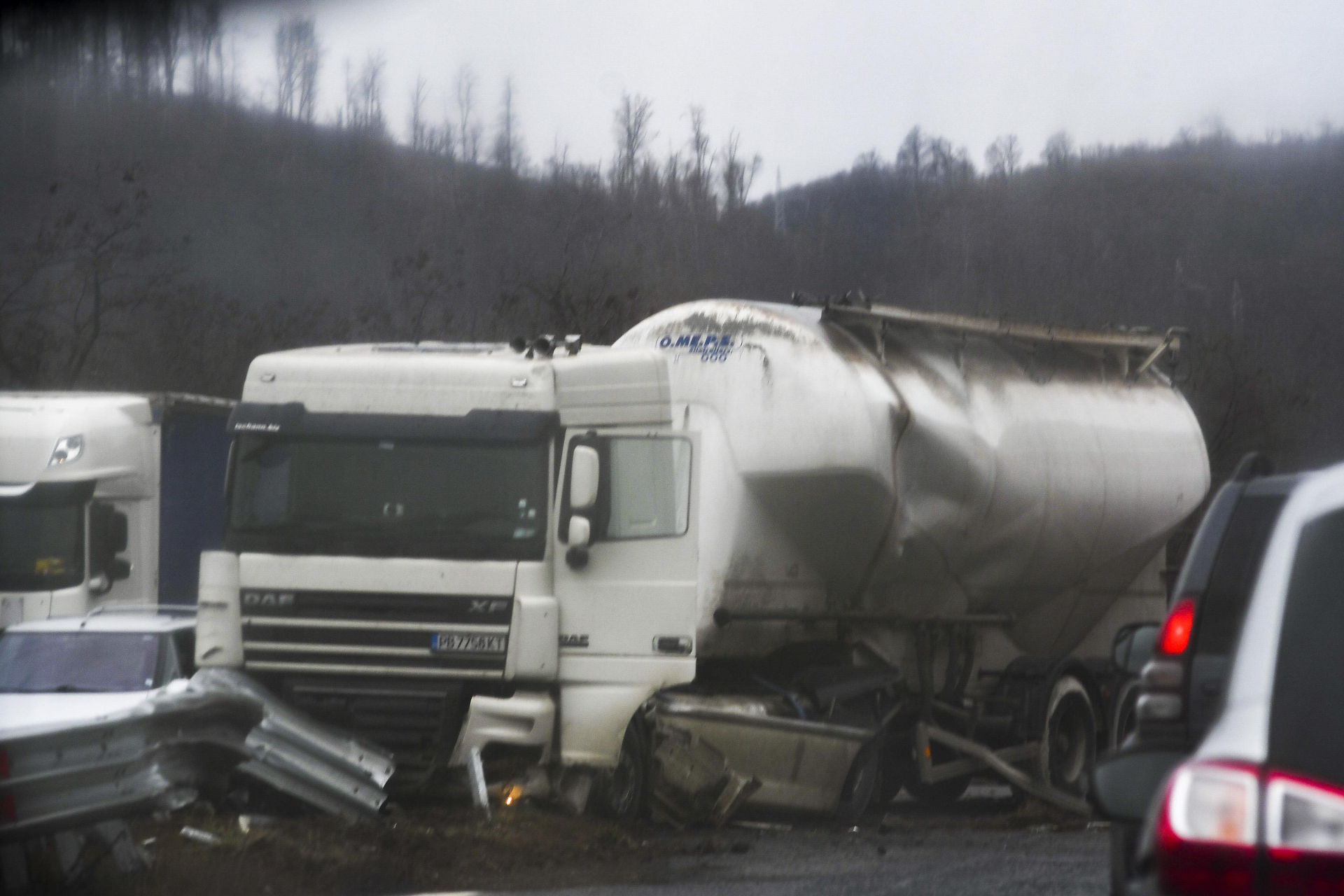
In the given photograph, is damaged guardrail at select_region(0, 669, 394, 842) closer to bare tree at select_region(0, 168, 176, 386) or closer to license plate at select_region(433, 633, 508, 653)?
license plate at select_region(433, 633, 508, 653)

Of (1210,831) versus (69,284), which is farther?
(69,284)

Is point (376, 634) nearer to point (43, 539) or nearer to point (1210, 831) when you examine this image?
point (43, 539)

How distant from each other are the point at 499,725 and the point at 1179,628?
582cm

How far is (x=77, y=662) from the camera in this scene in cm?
1113

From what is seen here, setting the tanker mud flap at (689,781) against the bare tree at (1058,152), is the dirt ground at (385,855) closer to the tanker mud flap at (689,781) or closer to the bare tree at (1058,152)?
the tanker mud flap at (689,781)

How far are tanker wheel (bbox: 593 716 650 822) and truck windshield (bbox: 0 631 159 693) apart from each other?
300cm

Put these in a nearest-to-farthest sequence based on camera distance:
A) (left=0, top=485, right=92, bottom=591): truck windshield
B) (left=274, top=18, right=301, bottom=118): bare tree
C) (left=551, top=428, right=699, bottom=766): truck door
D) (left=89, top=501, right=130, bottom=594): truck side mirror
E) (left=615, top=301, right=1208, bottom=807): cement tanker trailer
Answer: (left=274, top=18, right=301, bottom=118): bare tree, (left=551, top=428, right=699, bottom=766): truck door, (left=615, top=301, right=1208, bottom=807): cement tanker trailer, (left=0, top=485, right=92, bottom=591): truck windshield, (left=89, top=501, right=130, bottom=594): truck side mirror

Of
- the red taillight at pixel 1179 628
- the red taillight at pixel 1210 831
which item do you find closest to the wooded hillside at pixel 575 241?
the red taillight at pixel 1179 628

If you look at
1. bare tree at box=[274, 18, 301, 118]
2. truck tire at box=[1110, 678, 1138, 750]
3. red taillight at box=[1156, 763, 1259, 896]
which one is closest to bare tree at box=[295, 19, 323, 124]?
bare tree at box=[274, 18, 301, 118]

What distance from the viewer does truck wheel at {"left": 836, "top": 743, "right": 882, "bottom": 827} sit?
11.5 meters

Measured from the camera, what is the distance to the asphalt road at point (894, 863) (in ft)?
27.4

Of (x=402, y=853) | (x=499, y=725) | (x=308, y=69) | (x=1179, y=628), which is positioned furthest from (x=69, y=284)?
(x=1179, y=628)

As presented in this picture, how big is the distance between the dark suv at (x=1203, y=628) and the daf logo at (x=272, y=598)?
20.8ft

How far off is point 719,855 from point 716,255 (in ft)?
63.4
